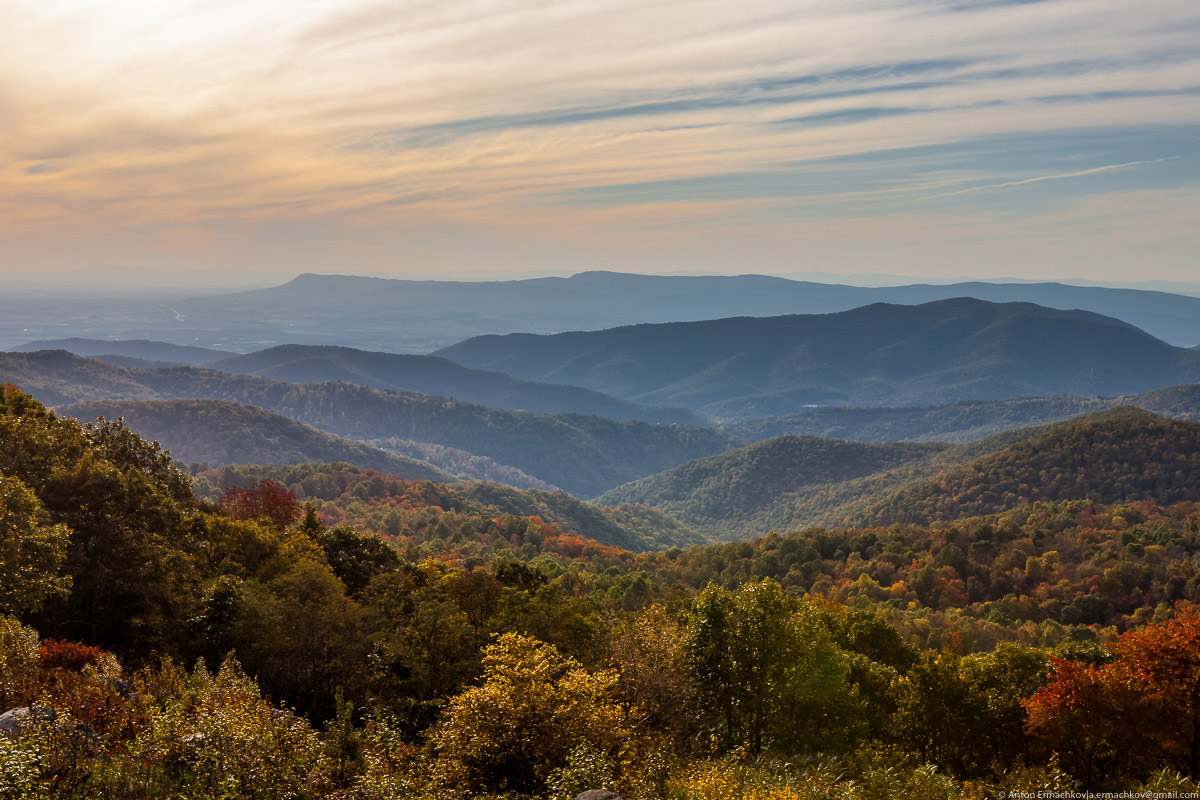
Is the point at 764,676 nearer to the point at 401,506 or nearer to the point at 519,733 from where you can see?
the point at 519,733

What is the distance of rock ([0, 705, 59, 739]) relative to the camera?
17094 mm

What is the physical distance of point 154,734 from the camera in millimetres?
18438

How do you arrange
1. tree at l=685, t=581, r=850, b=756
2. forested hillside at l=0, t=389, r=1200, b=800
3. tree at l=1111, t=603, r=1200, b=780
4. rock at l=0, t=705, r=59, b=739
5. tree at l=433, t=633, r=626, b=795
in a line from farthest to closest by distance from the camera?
tree at l=685, t=581, r=850, b=756 → tree at l=1111, t=603, r=1200, b=780 → tree at l=433, t=633, r=626, b=795 → forested hillside at l=0, t=389, r=1200, b=800 → rock at l=0, t=705, r=59, b=739

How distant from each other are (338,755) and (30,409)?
3956 cm

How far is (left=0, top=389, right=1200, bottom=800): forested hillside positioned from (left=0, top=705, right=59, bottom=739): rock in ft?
0.37

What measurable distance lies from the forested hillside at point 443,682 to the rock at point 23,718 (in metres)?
0.11

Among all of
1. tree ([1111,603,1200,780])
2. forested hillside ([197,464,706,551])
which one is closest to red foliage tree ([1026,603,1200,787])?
tree ([1111,603,1200,780])

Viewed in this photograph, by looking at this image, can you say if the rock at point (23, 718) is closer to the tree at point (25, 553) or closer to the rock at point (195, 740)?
the rock at point (195, 740)

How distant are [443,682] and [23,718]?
1862cm

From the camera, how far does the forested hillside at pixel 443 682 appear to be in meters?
19.5

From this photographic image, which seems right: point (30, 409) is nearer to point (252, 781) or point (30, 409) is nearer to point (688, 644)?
point (252, 781)

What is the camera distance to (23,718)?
17484 millimetres

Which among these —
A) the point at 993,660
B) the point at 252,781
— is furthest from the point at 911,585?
the point at 252,781

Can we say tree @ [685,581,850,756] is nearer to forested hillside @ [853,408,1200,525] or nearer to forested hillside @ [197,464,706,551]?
forested hillside @ [197,464,706,551]
